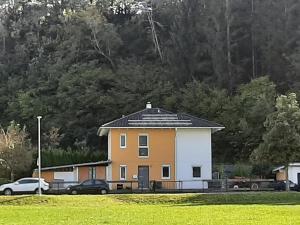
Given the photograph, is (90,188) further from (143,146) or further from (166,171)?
(166,171)

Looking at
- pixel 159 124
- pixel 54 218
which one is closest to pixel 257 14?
pixel 159 124

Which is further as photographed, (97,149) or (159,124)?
(97,149)

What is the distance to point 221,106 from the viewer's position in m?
77.4

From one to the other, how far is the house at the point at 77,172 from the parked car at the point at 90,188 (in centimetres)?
1041

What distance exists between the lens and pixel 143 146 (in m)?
59.3

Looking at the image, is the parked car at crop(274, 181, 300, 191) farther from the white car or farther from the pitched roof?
the white car

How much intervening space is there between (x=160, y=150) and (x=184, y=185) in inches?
155

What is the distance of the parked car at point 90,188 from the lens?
49.8m

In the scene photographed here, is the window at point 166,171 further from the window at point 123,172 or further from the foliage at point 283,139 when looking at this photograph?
the foliage at point 283,139

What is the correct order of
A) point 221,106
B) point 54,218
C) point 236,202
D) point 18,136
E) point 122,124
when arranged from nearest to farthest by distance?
point 54,218
point 236,202
point 122,124
point 18,136
point 221,106

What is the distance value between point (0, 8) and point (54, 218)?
7601cm

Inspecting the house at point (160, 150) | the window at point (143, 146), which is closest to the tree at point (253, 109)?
the house at point (160, 150)

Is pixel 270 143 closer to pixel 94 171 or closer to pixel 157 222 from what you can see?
pixel 94 171

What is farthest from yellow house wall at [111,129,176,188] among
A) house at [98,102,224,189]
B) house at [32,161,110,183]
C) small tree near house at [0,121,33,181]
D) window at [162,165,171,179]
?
small tree near house at [0,121,33,181]
